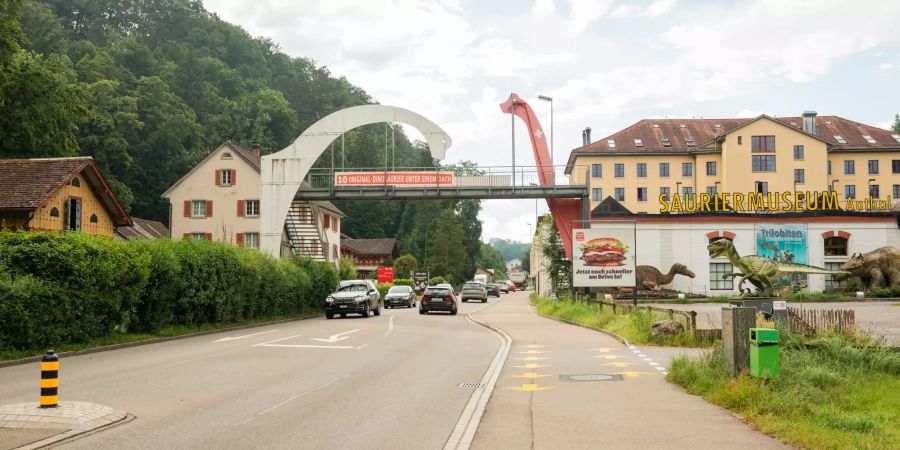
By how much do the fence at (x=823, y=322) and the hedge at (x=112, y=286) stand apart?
51.2 ft

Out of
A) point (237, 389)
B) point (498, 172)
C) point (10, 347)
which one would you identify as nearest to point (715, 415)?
point (237, 389)

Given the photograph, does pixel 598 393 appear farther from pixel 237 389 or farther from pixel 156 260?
pixel 156 260

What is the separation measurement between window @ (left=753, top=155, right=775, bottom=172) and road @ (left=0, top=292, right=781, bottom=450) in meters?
65.9

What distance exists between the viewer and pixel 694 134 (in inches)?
3533

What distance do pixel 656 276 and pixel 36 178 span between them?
109 feet

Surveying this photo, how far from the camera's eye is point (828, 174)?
84875 mm

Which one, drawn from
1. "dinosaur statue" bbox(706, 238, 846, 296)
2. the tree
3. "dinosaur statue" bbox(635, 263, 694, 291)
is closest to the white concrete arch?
"dinosaur statue" bbox(635, 263, 694, 291)

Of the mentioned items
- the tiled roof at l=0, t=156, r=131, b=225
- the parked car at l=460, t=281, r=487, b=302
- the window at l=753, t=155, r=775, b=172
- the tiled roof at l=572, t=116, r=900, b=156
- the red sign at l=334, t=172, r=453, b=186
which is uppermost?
the tiled roof at l=572, t=116, r=900, b=156

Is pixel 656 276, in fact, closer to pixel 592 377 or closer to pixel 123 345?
pixel 123 345

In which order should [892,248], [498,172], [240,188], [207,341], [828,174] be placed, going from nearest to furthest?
1. [207,341]
2. [498,172]
3. [892,248]
4. [240,188]
5. [828,174]

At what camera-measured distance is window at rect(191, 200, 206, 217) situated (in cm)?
5478

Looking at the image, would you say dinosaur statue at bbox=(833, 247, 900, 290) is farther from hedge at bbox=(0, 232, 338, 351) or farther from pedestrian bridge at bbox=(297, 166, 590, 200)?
hedge at bbox=(0, 232, 338, 351)

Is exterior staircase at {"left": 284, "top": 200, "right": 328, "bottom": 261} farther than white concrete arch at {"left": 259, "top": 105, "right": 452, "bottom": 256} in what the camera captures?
Yes

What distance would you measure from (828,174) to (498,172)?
56.6 metres
